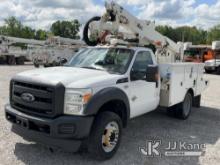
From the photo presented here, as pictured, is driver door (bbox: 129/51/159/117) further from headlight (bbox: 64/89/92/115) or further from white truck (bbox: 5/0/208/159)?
headlight (bbox: 64/89/92/115)

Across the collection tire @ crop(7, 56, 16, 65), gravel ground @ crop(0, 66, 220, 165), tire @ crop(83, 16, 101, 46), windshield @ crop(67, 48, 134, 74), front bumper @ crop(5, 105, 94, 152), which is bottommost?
gravel ground @ crop(0, 66, 220, 165)

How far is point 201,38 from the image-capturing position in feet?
296

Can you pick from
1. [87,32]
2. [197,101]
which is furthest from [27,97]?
[197,101]

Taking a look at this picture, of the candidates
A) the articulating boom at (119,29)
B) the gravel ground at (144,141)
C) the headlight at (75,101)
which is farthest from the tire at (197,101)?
the headlight at (75,101)

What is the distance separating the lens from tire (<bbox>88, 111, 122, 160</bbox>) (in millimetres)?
4930

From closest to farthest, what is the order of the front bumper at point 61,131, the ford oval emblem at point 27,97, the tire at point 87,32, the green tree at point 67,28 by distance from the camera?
the front bumper at point 61,131 → the ford oval emblem at point 27,97 → the tire at point 87,32 → the green tree at point 67,28

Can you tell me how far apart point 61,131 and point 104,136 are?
2.84 feet

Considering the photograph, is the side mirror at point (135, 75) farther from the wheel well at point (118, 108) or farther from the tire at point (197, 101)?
the tire at point (197, 101)

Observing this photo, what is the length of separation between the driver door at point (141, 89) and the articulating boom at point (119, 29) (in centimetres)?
70

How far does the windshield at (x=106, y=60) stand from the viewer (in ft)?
19.6

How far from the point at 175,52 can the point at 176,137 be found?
3448 mm

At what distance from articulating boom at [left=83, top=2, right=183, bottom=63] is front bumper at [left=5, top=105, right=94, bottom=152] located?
8.89 ft

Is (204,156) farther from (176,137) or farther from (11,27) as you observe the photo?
(11,27)

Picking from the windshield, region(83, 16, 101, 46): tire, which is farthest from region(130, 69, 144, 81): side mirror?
region(83, 16, 101, 46): tire
